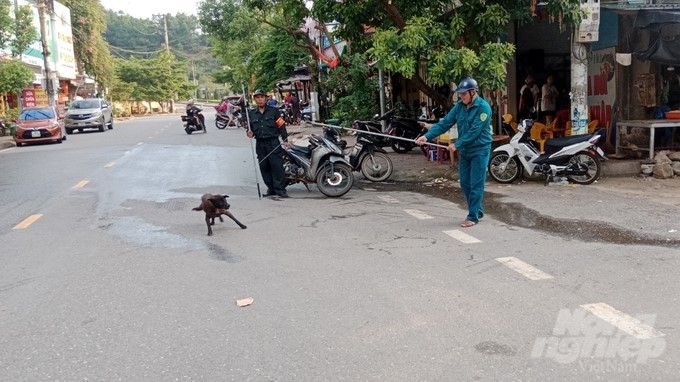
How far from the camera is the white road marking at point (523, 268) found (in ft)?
17.0

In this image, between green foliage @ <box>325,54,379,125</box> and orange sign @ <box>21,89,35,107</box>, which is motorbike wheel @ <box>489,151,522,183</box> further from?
orange sign @ <box>21,89,35,107</box>

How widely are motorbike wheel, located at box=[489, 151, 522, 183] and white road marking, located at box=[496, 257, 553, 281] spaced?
15.3 ft

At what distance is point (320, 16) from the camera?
11.1m

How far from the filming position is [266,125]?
31.5ft

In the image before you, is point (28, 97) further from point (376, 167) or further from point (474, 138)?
point (474, 138)

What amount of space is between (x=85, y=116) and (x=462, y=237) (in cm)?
2720

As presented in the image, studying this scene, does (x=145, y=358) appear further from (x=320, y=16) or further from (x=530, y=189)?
(x=320, y=16)

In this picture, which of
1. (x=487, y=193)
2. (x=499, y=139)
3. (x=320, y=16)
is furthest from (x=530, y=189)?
(x=320, y=16)

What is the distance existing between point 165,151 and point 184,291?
44.8 feet

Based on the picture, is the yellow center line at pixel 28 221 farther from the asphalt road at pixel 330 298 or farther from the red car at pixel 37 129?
the red car at pixel 37 129

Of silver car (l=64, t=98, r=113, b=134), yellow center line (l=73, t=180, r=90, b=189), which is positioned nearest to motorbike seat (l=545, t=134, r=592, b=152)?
yellow center line (l=73, t=180, r=90, b=189)

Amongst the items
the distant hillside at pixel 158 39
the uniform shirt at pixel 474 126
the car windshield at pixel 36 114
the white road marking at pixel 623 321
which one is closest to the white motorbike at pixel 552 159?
the uniform shirt at pixel 474 126

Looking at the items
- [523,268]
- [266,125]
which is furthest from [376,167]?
[523,268]

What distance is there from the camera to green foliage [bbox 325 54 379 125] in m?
20.1
